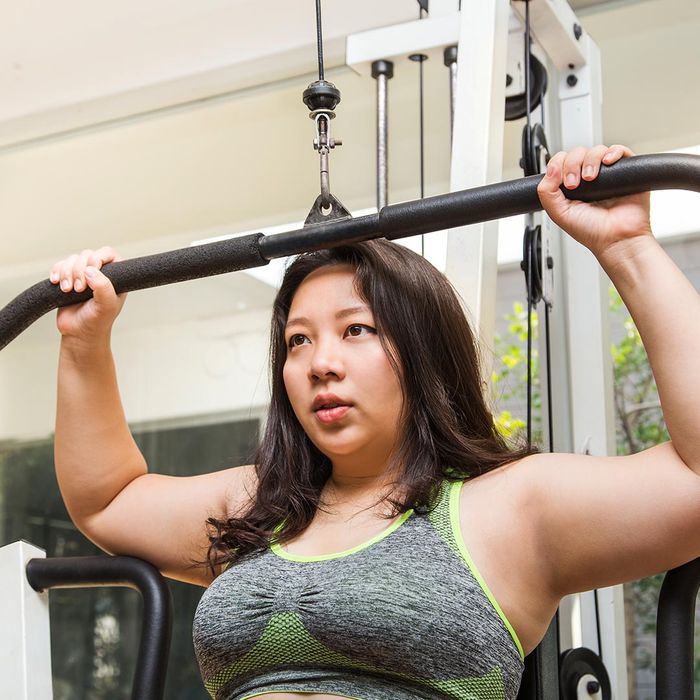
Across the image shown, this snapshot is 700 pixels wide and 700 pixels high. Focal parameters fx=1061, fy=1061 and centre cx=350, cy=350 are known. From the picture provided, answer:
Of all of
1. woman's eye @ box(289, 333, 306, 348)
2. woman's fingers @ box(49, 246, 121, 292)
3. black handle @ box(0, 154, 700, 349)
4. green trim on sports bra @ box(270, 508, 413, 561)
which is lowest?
green trim on sports bra @ box(270, 508, 413, 561)

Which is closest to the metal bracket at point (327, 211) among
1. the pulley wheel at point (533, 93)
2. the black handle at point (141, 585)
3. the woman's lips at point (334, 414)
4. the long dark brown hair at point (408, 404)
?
the long dark brown hair at point (408, 404)

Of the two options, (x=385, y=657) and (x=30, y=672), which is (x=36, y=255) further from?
(x=385, y=657)

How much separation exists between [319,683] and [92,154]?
2.50 metres

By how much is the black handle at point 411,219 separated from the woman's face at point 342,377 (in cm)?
13

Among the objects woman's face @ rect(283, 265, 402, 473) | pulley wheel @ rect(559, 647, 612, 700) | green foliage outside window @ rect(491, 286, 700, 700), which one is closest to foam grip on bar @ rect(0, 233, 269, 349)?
woman's face @ rect(283, 265, 402, 473)

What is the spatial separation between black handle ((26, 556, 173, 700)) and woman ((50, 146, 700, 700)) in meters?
0.08

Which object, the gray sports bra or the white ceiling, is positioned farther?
the white ceiling

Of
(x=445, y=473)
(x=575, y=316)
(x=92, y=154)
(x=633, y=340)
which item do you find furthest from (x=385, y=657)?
(x=92, y=154)

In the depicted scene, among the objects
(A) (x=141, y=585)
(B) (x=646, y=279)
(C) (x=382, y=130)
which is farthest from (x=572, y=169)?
(A) (x=141, y=585)

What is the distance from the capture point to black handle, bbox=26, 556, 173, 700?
1341 millimetres

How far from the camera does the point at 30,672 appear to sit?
1.41 metres

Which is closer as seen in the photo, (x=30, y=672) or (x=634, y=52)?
(x=30, y=672)

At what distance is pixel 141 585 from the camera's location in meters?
1.40

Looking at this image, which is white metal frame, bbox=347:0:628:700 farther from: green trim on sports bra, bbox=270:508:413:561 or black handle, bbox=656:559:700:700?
black handle, bbox=656:559:700:700
